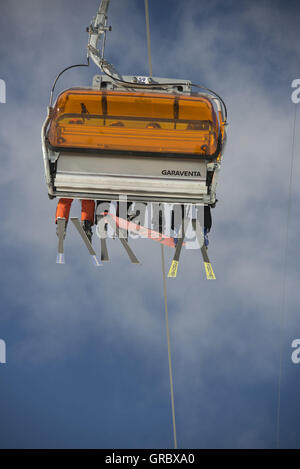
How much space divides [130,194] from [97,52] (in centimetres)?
198

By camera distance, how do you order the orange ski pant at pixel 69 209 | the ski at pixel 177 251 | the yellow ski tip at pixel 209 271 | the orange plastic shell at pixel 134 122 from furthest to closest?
the orange ski pant at pixel 69 209, the ski at pixel 177 251, the yellow ski tip at pixel 209 271, the orange plastic shell at pixel 134 122

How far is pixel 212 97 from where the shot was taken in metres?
5.58

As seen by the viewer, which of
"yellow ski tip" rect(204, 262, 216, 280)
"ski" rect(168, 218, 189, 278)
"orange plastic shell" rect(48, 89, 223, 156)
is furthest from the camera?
"ski" rect(168, 218, 189, 278)

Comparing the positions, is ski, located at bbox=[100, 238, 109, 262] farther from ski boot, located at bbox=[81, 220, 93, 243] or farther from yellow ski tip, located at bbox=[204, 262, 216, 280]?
yellow ski tip, located at bbox=[204, 262, 216, 280]

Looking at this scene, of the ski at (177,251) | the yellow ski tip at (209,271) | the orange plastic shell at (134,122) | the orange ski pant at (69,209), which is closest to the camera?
the orange plastic shell at (134,122)

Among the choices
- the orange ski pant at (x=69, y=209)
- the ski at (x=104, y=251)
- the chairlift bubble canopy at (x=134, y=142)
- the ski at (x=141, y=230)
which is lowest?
the ski at (x=104, y=251)

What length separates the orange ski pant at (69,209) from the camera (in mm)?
6352

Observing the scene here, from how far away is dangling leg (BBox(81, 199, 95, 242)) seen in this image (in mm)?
6383

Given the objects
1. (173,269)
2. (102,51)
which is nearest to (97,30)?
(102,51)

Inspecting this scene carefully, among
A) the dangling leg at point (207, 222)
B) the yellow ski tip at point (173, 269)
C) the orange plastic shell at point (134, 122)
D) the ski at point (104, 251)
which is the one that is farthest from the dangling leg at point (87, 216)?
the dangling leg at point (207, 222)

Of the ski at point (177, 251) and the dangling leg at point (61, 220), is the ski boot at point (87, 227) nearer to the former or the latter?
the dangling leg at point (61, 220)

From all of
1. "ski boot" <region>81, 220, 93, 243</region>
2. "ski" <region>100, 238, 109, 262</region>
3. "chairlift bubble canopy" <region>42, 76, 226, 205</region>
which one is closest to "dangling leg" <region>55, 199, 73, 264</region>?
"ski boot" <region>81, 220, 93, 243</region>

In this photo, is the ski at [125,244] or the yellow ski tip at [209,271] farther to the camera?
the ski at [125,244]

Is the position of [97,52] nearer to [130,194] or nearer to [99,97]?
[99,97]
